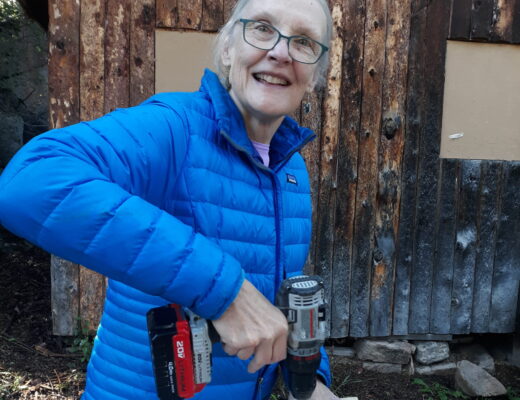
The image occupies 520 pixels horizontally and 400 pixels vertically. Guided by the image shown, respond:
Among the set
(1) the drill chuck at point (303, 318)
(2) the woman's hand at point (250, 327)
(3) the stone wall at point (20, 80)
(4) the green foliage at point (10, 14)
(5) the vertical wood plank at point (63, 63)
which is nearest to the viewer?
(2) the woman's hand at point (250, 327)

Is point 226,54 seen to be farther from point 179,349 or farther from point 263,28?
point 179,349

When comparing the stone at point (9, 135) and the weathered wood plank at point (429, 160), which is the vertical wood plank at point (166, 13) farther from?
the stone at point (9, 135)

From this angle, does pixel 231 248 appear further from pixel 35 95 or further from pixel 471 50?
pixel 35 95

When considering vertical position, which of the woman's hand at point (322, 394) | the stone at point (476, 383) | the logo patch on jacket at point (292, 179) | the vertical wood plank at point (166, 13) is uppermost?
the vertical wood plank at point (166, 13)

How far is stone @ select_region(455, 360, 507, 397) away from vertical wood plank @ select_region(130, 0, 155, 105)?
341cm

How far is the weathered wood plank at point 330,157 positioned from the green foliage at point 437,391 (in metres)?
1.17

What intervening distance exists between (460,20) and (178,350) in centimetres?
358

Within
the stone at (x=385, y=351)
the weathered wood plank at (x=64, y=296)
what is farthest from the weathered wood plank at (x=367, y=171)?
the weathered wood plank at (x=64, y=296)

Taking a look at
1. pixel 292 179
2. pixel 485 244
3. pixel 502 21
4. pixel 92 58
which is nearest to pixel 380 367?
pixel 485 244

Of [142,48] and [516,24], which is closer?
[142,48]

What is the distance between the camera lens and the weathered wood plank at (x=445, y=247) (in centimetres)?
363

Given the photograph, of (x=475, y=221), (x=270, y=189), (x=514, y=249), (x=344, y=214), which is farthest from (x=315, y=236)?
(x=270, y=189)

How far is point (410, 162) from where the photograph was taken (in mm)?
3574

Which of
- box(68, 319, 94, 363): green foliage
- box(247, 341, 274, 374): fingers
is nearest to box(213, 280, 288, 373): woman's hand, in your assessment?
box(247, 341, 274, 374): fingers
